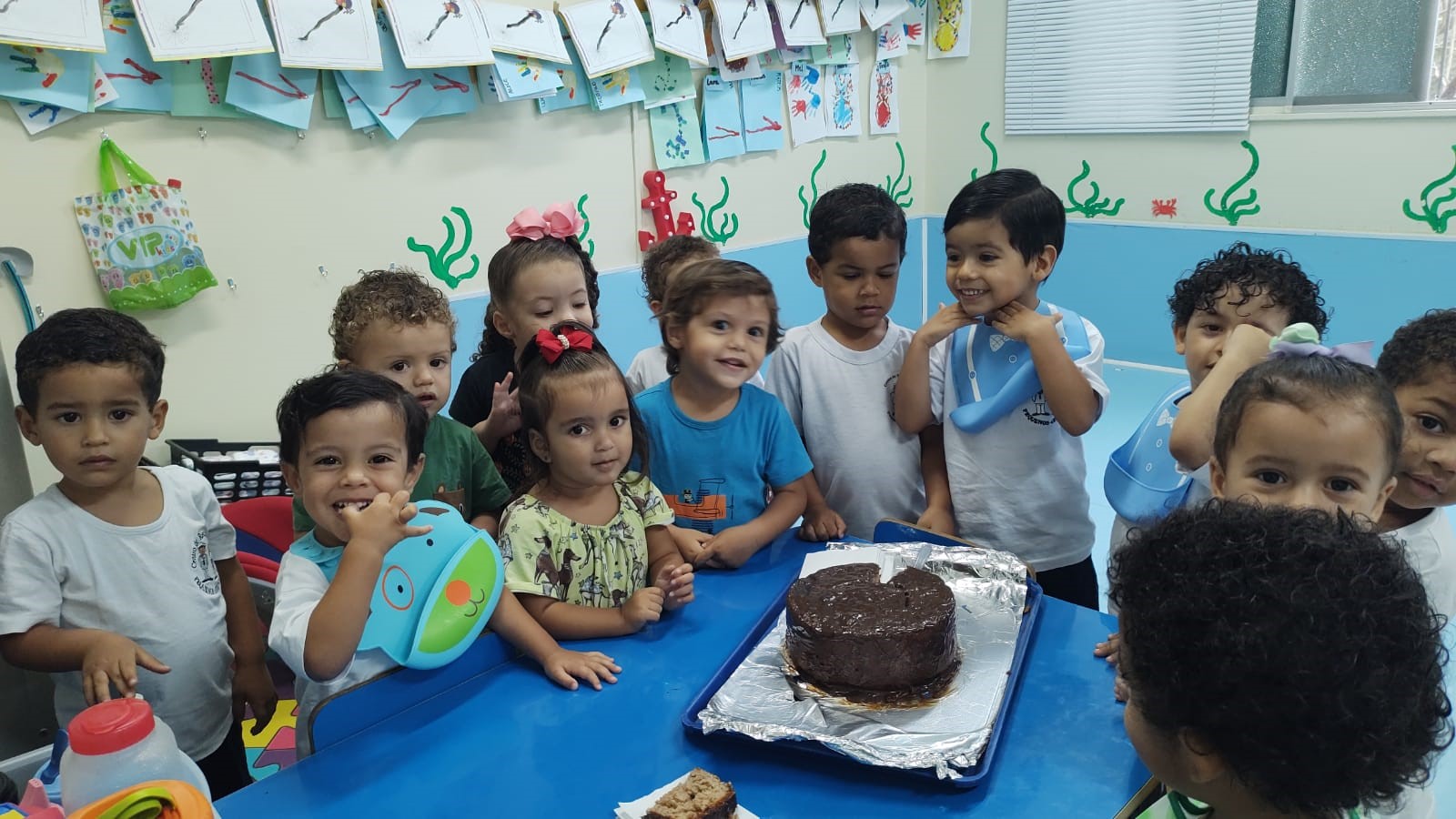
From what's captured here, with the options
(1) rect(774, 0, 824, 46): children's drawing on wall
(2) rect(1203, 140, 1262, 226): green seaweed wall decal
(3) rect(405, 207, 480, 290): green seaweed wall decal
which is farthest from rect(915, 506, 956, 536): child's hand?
(2) rect(1203, 140, 1262, 226): green seaweed wall decal

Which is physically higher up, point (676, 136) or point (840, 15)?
point (840, 15)

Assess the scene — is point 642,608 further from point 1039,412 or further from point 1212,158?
point 1212,158

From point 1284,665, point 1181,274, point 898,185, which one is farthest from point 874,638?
point 898,185

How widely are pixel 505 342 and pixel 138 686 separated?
1.08 meters

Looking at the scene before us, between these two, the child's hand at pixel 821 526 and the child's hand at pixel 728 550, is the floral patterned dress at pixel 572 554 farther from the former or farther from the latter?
the child's hand at pixel 821 526

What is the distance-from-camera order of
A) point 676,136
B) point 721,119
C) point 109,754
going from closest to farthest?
point 109,754 < point 676,136 < point 721,119

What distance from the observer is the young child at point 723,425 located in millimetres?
1747

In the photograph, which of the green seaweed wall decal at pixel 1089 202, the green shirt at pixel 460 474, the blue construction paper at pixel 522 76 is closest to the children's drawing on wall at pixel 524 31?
the blue construction paper at pixel 522 76

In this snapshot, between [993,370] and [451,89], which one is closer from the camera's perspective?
[993,370]

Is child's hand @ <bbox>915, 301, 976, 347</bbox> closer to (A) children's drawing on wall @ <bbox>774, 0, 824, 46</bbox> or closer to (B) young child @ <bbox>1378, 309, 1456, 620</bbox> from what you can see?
(B) young child @ <bbox>1378, 309, 1456, 620</bbox>

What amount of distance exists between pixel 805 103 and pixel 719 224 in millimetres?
809

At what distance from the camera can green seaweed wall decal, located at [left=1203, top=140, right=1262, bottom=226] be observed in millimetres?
4301

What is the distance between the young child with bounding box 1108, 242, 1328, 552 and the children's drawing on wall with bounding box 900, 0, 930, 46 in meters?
3.72

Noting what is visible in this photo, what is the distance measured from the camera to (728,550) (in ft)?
5.43
